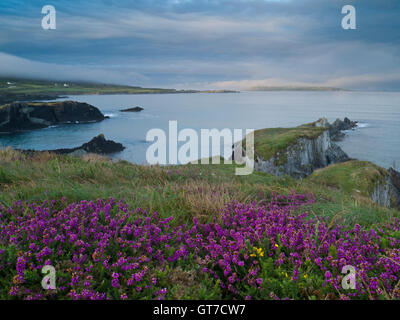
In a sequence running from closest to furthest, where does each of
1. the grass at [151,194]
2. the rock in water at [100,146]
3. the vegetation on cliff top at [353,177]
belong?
the grass at [151,194] < the vegetation on cliff top at [353,177] < the rock in water at [100,146]

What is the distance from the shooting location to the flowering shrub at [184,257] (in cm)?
312

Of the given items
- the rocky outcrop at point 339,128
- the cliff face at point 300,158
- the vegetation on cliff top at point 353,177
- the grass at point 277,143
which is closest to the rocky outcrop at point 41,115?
the grass at point 277,143

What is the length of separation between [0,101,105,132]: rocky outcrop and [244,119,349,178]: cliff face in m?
84.8

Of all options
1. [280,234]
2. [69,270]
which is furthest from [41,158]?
[280,234]

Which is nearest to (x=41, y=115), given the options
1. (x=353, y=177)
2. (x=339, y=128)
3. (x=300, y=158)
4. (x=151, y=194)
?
(x=300, y=158)

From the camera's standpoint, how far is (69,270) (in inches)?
127

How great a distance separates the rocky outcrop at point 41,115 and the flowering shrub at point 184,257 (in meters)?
101

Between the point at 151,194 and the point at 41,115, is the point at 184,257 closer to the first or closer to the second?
the point at 151,194

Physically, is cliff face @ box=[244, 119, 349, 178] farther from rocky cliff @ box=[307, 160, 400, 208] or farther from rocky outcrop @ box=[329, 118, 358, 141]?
rocky outcrop @ box=[329, 118, 358, 141]

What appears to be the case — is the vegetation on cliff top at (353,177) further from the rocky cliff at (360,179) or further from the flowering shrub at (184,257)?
the flowering shrub at (184,257)

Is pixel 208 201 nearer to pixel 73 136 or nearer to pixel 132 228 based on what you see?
pixel 132 228

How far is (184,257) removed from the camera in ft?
12.4
